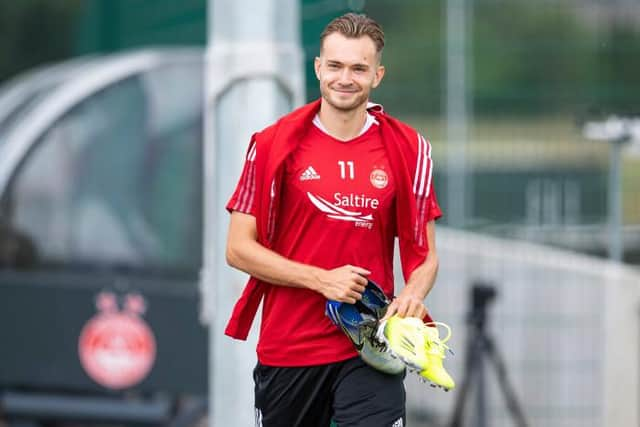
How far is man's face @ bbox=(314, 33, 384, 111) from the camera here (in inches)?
168

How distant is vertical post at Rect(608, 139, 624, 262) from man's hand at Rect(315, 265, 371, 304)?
204 inches

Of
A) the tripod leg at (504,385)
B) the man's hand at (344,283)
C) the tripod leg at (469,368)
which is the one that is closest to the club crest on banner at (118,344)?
the tripod leg at (469,368)

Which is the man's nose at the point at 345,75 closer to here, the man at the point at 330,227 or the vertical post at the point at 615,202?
the man at the point at 330,227

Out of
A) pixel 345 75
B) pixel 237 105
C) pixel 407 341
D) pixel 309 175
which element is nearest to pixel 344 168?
pixel 309 175

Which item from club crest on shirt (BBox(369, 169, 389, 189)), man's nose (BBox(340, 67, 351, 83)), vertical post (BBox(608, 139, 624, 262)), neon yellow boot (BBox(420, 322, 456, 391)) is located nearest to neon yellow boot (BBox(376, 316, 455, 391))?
neon yellow boot (BBox(420, 322, 456, 391))

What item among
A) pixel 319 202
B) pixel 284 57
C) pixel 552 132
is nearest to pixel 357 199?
pixel 319 202

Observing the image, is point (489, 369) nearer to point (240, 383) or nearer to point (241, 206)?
point (240, 383)

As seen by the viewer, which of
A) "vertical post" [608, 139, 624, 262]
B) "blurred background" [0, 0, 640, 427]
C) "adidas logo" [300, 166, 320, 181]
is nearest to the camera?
"adidas logo" [300, 166, 320, 181]

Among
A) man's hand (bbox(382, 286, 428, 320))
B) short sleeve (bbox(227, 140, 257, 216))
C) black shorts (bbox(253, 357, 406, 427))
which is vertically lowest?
black shorts (bbox(253, 357, 406, 427))

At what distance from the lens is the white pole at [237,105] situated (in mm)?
5633

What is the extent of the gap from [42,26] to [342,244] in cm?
1218

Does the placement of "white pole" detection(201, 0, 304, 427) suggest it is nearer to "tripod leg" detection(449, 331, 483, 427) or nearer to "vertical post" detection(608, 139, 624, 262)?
"tripod leg" detection(449, 331, 483, 427)

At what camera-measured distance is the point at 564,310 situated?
9.06 meters

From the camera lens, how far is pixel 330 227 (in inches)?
171
